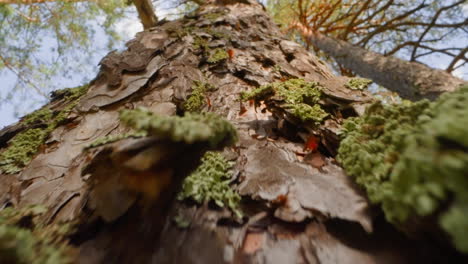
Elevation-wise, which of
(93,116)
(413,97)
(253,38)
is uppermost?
(253,38)

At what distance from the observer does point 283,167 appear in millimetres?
1075

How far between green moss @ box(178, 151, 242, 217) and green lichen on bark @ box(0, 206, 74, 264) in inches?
17.3

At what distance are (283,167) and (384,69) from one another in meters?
3.65

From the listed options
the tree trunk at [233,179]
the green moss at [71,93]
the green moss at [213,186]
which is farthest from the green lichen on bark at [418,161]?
the green moss at [71,93]

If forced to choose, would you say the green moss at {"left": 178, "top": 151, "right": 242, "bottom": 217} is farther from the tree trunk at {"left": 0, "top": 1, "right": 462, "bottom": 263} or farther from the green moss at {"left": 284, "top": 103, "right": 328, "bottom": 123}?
the green moss at {"left": 284, "top": 103, "right": 328, "bottom": 123}

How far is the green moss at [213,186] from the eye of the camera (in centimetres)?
94

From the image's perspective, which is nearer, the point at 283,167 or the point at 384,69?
the point at 283,167

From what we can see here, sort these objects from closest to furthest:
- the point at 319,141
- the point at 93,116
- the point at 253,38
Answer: the point at 319,141 → the point at 93,116 → the point at 253,38

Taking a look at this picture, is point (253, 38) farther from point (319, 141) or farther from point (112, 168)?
point (112, 168)

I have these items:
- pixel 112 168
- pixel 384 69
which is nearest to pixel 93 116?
pixel 112 168

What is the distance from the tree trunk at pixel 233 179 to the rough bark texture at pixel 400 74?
1881mm

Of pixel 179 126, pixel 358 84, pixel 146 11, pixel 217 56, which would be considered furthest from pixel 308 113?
pixel 146 11

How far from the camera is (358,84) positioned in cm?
157

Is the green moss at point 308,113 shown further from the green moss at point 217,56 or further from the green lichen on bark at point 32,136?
the green lichen on bark at point 32,136
